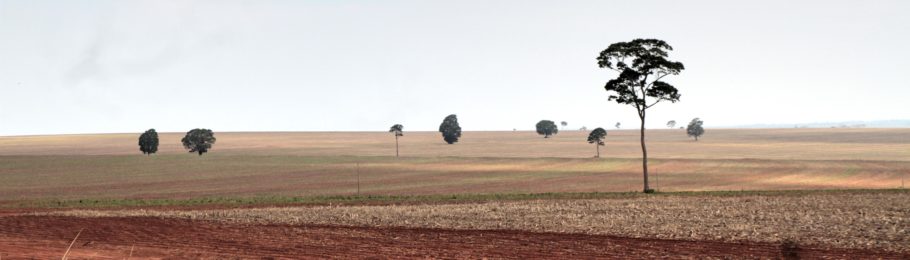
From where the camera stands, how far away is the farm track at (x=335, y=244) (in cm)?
2227

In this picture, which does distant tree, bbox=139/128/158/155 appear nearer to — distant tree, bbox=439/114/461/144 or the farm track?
distant tree, bbox=439/114/461/144

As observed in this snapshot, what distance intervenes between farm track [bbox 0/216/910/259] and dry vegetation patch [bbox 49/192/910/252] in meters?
1.90

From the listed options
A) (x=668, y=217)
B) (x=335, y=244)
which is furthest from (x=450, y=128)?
(x=335, y=244)

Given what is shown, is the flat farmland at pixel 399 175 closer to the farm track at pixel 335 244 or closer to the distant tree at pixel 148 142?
the distant tree at pixel 148 142

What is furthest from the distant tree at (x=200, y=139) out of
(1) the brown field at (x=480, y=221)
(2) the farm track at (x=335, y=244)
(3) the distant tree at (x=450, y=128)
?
(2) the farm track at (x=335, y=244)

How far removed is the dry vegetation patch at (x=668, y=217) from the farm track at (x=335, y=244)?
1.90 metres

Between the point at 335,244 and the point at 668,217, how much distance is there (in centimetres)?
1523

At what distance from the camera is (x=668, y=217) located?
33375 millimetres

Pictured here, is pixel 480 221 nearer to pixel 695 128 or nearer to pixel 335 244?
pixel 335 244

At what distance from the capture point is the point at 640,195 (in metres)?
51.3

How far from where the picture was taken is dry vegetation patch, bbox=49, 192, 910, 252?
26562 mm

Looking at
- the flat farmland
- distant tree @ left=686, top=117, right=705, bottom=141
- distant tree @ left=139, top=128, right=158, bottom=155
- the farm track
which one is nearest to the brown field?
the farm track

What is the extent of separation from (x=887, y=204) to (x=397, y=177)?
55.9 metres

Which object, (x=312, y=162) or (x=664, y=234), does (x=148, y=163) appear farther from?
(x=664, y=234)
